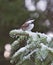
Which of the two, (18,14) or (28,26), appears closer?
(28,26)

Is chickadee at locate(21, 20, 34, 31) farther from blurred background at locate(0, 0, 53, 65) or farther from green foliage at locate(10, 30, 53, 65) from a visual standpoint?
blurred background at locate(0, 0, 53, 65)

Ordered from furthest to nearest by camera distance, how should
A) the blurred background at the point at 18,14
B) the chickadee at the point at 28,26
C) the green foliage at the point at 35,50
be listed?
1. the blurred background at the point at 18,14
2. the chickadee at the point at 28,26
3. the green foliage at the point at 35,50

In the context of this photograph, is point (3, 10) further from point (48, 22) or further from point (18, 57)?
point (18, 57)

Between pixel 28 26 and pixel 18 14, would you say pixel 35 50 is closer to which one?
pixel 28 26

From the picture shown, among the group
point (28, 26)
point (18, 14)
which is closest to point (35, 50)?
point (28, 26)

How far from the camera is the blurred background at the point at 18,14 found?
16.1 ft

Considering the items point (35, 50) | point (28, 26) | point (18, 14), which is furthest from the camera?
point (18, 14)

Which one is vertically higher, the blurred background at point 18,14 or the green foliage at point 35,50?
the green foliage at point 35,50

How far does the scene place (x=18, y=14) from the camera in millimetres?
4961

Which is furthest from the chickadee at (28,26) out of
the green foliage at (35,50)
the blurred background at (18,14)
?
the blurred background at (18,14)

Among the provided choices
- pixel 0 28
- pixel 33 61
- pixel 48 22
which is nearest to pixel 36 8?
pixel 48 22

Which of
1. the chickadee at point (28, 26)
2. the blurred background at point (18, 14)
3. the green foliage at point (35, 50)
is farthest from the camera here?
the blurred background at point (18, 14)

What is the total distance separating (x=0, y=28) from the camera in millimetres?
5152

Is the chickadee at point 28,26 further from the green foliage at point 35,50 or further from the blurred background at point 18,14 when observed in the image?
the blurred background at point 18,14
